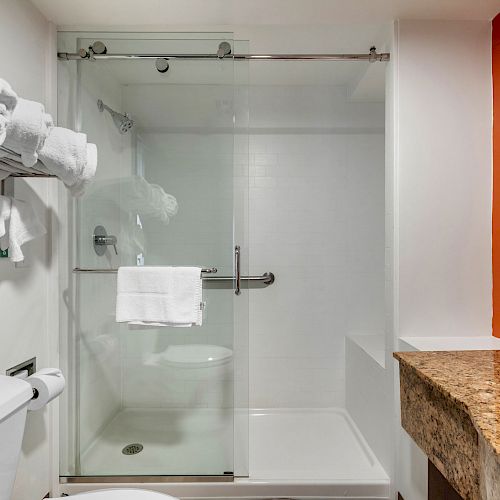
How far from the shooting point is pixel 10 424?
1.13 meters

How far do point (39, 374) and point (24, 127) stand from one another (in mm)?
947

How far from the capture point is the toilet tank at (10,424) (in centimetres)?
110

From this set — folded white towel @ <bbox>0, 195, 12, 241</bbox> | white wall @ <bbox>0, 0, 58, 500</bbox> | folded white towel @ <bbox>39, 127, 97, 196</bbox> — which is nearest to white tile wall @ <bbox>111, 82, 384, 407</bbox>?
white wall @ <bbox>0, 0, 58, 500</bbox>

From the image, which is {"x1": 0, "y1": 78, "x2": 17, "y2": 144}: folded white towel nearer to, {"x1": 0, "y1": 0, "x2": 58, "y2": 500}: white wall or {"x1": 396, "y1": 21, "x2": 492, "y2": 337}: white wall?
{"x1": 0, "y1": 0, "x2": 58, "y2": 500}: white wall

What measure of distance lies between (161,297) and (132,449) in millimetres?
754

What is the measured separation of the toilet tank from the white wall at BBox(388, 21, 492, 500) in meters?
1.50

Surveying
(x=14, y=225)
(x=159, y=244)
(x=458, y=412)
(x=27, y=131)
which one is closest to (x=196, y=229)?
(x=159, y=244)

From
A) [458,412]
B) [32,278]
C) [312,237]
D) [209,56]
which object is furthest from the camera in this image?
[312,237]

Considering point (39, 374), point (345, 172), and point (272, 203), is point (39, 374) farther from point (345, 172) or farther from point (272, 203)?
point (345, 172)

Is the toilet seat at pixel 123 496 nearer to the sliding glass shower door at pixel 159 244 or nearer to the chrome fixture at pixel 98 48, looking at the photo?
the sliding glass shower door at pixel 159 244

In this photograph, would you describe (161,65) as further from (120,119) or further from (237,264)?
(237,264)

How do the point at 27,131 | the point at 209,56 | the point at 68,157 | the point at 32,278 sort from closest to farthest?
the point at 27,131
the point at 68,157
the point at 32,278
the point at 209,56

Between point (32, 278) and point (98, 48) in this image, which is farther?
point (98, 48)

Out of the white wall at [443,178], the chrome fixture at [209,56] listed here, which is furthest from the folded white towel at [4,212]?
the white wall at [443,178]
